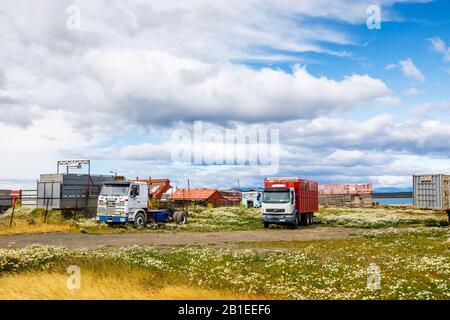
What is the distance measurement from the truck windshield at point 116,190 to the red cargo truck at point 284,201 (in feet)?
39.0

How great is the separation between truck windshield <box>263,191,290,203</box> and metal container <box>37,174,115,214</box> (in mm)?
18294

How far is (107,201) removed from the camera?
39.2 m

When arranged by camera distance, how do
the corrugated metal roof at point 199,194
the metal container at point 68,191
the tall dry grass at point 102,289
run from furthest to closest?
the corrugated metal roof at point 199,194 → the metal container at point 68,191 → the tall dry grass at point 102,289

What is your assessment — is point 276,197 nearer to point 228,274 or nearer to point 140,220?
point 140,220

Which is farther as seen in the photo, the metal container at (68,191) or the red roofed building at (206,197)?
the red roofed building at (206,197)

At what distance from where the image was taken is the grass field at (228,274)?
12.9 metres

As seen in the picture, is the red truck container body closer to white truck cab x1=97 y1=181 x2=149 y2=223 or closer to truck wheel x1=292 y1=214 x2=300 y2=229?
truck wheel x1=292 y1=214 x2=300 y2=229

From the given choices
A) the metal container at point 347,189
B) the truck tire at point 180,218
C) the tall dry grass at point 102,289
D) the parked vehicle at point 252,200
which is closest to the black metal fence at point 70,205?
the truck tire at point 180,218

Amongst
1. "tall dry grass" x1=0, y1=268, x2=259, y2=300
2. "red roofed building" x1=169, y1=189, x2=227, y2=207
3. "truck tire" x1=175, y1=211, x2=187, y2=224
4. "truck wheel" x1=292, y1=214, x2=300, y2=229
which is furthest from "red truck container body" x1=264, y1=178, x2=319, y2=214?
"red roofed building" x1=169, y1=189, x2=227, y2=207

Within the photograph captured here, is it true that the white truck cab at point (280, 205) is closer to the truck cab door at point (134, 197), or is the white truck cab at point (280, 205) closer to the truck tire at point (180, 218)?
the truck tire at point (180, 218)

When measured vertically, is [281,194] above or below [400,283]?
above
